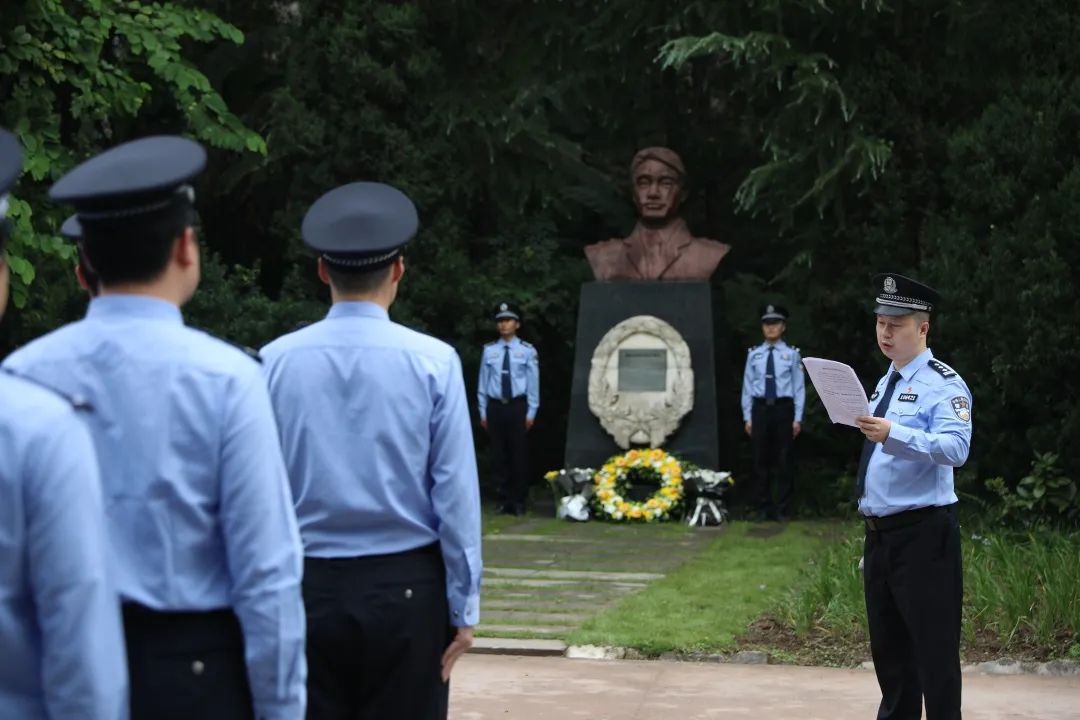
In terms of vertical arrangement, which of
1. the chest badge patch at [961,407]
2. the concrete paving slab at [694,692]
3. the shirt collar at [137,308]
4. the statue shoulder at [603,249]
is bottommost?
the concrete paving slab at [694,692]

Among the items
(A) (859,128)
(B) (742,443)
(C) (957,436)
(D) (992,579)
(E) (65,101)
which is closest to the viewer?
(C) (957,436)

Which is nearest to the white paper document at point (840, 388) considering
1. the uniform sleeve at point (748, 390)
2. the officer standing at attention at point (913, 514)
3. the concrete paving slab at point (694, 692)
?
the officer standing at attention at point (913, 514)

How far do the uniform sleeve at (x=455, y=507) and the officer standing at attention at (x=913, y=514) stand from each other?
76.8 inches

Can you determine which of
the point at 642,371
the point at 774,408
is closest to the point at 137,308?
the point at 774,408

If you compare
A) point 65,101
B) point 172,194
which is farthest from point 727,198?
point 172,194

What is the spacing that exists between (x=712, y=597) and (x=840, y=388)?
15.2 feet

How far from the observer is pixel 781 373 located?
1516 cm

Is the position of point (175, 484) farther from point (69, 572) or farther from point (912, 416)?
point (912, 416)

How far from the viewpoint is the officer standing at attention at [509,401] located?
15938mm

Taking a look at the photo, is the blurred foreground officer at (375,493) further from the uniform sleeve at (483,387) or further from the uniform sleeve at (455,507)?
the uniform sleeve at (483,387)

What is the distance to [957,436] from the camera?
220 inches

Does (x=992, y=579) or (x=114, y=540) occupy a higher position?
(x=114, y=540)

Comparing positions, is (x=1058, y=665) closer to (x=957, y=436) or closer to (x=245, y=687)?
(x=957, y=436)

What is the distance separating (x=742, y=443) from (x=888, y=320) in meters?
11.7
